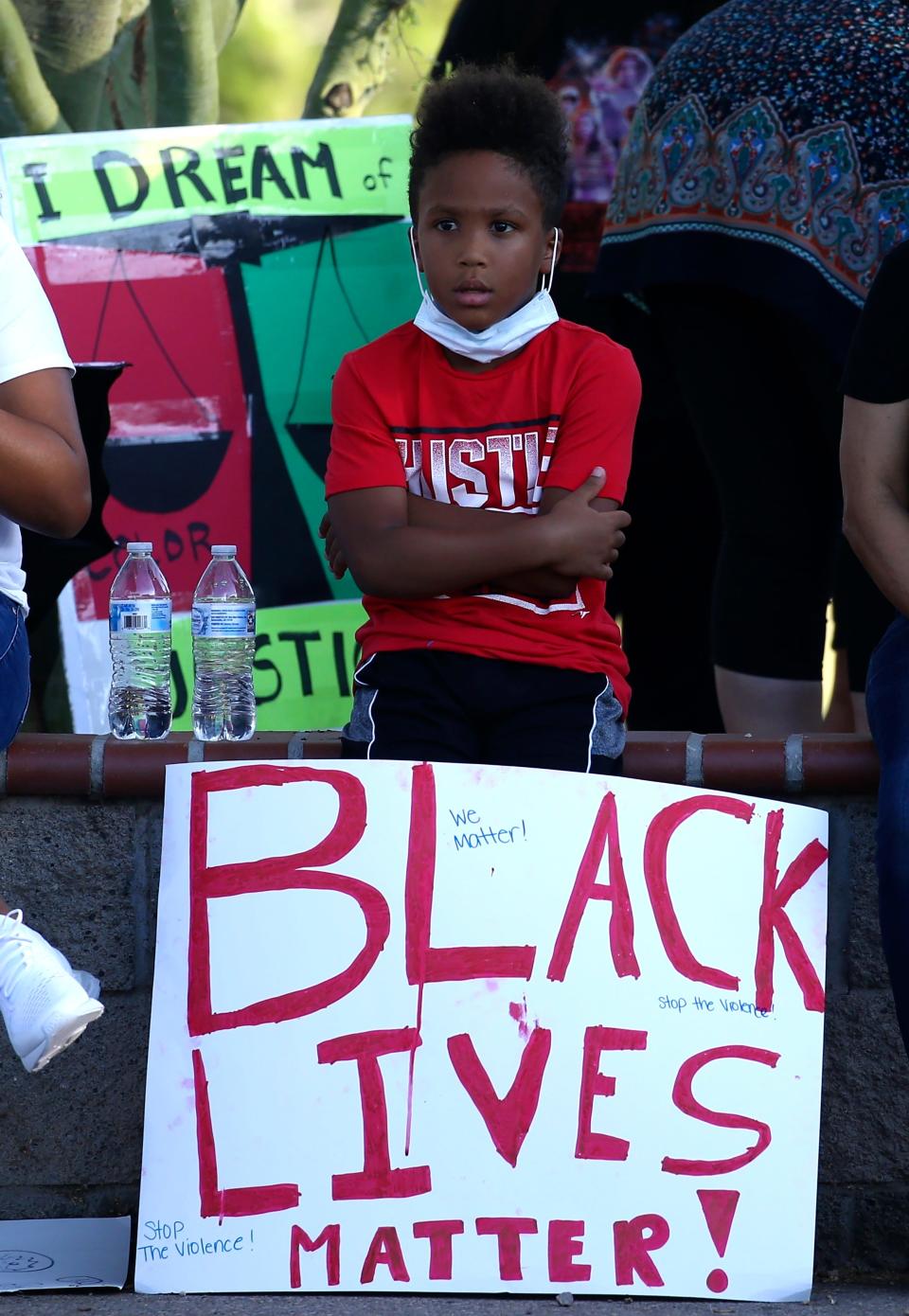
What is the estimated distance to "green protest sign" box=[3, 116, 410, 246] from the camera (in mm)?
4102

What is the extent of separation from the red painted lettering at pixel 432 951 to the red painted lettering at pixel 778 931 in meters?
0.32

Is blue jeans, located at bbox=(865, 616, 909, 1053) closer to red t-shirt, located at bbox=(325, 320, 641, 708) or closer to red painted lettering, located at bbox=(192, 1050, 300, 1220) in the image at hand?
red t-shirt, located at bbox=(325, 320, 641, 708)

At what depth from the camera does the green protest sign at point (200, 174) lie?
13.5 ft

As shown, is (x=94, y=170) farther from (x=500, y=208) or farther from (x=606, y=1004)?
(x=606, y=1004)

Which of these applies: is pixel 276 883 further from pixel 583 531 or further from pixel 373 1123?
pixel 583 531

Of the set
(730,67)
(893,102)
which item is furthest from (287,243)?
(893,102)

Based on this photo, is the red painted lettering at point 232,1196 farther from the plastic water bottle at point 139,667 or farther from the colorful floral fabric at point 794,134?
the colorful floral fabric at point 794,134

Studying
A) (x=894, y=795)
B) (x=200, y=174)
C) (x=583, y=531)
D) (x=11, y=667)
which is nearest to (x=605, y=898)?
(x=894, y=795)

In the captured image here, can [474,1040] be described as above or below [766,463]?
below

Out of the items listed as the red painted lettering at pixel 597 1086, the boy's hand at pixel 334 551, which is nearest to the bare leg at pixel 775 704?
the boy's hand at pixel 334 551

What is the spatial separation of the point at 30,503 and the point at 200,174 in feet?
5.93

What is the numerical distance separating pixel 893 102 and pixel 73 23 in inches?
69.7

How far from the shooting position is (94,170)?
411cm

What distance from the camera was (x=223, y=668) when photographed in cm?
374
